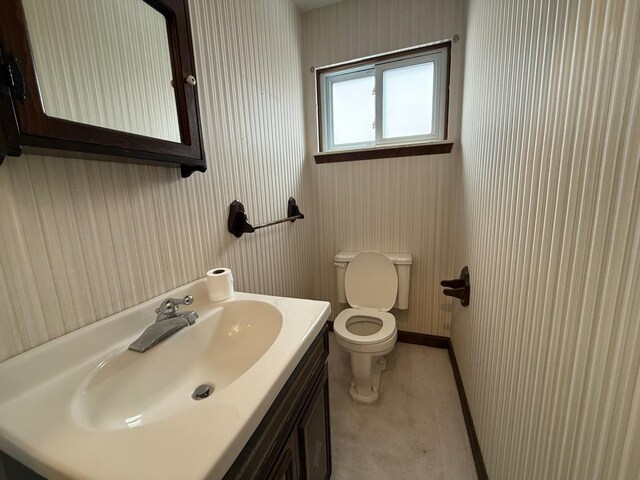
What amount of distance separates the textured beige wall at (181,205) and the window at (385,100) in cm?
31

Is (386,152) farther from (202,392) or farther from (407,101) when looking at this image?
(202,392)

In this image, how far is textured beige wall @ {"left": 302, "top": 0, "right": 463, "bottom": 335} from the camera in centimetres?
164

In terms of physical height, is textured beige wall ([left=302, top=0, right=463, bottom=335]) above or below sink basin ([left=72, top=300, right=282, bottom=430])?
above

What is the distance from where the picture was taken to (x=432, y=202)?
70.1 inches

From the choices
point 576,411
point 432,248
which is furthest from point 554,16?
point 432,248

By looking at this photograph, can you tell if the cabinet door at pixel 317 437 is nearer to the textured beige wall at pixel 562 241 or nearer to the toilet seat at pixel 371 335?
the toilet seat at pixel 371 335

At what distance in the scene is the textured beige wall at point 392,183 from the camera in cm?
164

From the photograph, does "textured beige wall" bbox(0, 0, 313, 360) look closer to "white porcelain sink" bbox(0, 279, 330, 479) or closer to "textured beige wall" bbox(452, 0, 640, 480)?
"white porcelain sink" bbox(0, 279, 330, 479)

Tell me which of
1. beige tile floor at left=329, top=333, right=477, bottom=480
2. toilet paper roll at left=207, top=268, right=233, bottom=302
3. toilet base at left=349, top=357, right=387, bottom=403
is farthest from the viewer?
toilet base at left=349, top=357, right=387, bottom=403

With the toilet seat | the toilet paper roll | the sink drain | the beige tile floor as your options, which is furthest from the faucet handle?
the beige tile floor

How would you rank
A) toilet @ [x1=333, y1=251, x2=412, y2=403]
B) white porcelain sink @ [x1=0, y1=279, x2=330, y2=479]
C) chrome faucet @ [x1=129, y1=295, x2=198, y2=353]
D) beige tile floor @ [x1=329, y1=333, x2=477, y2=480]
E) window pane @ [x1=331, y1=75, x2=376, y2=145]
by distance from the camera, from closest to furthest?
white porcelain sink @ [x1=0, y1=279, x2=330, y2=479], chrome faucet @ [x1=129, y1=295, x2=198, y2=353], beige tile floor @ [x1=329, y1=333, x2=477, y2=480], toilet @ [x1=333, y1=251, x2=412, y2=403], window pane @ [x1=331, y1=75, x2=376, y2=145]

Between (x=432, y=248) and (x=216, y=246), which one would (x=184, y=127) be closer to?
(x=216, y=246)

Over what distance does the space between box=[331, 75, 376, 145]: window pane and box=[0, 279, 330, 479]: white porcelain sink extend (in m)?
1.57

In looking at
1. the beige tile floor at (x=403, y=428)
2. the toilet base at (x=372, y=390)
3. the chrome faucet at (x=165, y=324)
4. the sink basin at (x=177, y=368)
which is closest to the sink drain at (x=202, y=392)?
the sink basin at (x=177, y=368)
